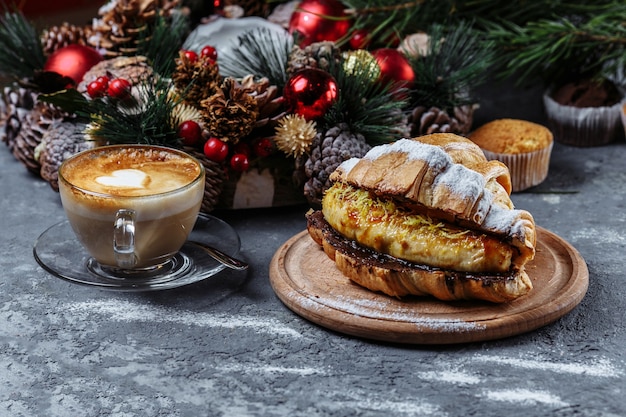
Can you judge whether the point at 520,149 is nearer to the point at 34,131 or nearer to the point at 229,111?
the point at 229,111

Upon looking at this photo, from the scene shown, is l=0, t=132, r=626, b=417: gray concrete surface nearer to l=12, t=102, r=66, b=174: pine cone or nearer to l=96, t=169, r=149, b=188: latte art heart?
l=96, t=169, r=149, b=188: latte art heart

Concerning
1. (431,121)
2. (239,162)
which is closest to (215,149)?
(239,162)

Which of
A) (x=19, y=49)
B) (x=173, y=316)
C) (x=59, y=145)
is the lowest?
(x=173, y=316)

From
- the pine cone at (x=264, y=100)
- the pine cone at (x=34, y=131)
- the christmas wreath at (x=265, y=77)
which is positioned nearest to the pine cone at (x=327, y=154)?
the christmas wreath at (x=265, y=77)

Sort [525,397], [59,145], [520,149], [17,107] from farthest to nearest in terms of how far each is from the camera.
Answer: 1. [17,107]
2. [520,149]
3. [59,145]
4. [525,397]

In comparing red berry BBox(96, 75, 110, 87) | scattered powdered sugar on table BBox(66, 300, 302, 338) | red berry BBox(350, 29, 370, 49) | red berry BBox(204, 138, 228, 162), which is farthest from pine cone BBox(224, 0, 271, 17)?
scattered powdered sugar on table BBox(66, 300, 302, 338)

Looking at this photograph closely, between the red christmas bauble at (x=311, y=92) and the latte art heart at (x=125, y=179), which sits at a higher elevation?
the red christmas bauble at (x=311, y=92)

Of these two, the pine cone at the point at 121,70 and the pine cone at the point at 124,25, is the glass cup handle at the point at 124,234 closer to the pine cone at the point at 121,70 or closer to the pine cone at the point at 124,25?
the pine cone at the point at 121,70
